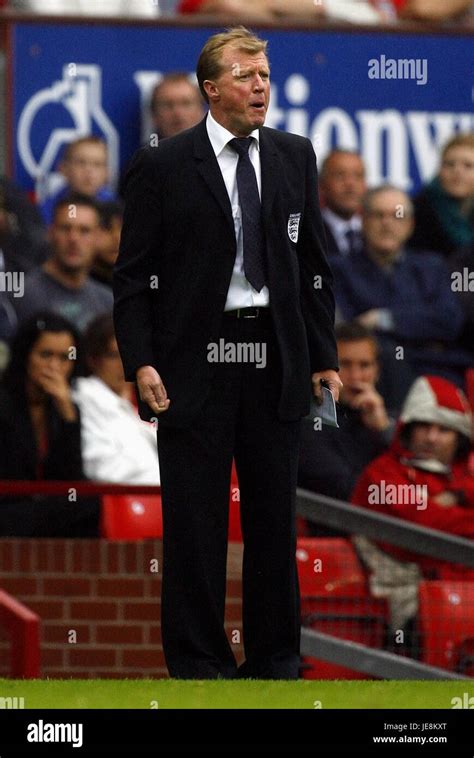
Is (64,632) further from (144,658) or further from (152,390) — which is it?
(152,390)

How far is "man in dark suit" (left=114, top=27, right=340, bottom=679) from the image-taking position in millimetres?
5609

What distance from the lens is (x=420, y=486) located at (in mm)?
8570

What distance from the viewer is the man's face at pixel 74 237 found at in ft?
28.5

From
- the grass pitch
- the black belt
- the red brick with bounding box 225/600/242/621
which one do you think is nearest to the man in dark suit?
the black belt

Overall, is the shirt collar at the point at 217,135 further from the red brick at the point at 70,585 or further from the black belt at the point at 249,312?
the red brick at the point at 70,585

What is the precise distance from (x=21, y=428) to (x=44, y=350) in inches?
14.2

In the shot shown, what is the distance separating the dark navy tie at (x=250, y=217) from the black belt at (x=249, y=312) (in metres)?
0.06

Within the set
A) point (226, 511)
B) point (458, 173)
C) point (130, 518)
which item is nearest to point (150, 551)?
point (130, 518)

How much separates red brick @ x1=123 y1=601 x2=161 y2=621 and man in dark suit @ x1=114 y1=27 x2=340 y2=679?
9.38 ft

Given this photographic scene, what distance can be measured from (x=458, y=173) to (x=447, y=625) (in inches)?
85.8

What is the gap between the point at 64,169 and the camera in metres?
8.80
